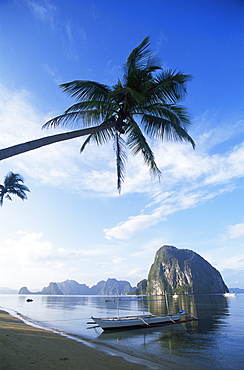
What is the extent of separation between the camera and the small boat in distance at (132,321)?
20.1 meters

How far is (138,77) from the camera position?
934 cm

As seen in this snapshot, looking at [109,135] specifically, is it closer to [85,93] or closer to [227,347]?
[85,93]

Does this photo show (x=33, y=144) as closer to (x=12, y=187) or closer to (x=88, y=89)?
(x=88, y=89)

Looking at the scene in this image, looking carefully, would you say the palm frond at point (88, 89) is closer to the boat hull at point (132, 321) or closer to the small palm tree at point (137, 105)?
the small palm tree at point (137, 105)

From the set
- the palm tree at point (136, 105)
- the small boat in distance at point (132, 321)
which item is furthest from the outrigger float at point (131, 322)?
the palm tree at point (136, 105)

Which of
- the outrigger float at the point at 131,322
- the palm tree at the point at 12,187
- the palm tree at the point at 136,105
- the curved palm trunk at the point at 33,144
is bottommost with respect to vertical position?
the outrigger float at the point at 131,322

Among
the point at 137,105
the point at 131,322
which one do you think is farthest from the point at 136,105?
the point at 131,322

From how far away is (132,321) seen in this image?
21.5 metres

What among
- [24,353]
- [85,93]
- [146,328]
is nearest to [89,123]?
[85,93]

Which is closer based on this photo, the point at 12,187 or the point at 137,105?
the point at 137,105

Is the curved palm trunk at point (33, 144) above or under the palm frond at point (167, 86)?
under

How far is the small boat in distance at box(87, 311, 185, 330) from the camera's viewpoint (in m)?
20.1

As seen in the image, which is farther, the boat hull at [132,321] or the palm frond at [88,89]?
the boat hull at [132,321]

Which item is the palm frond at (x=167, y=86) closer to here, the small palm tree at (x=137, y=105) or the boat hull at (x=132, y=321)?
the small palm tree at (x=137, y=105)
